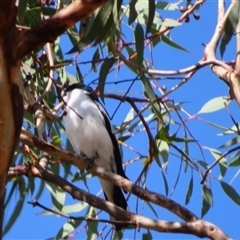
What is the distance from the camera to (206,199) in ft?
6.37

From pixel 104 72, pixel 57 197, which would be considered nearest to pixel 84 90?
pixel 57 197

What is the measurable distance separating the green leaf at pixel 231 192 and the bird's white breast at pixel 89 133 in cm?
75

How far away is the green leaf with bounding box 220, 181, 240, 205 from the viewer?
6.32 feet

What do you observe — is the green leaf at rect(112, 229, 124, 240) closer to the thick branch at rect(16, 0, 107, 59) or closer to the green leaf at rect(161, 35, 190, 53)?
the green leaf at rect(161, 35, 190, 53)

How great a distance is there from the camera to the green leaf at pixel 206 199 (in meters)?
1.93

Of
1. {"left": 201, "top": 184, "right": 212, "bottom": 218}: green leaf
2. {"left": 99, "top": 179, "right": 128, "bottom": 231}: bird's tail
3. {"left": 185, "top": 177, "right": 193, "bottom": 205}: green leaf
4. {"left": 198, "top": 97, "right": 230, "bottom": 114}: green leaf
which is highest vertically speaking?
{"left": 198, "top": 97, "right": 230, "bottom": 114}: green leaf

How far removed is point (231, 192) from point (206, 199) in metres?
0.08

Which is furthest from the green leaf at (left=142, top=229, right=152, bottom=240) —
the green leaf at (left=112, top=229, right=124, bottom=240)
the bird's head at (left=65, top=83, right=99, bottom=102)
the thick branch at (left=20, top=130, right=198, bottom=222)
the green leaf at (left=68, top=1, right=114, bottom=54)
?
the bird's head at (left=65, top=83, right=99, bottom=102)

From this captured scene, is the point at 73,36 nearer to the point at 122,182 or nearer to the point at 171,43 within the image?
the point at 171,43

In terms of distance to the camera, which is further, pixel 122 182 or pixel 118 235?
pixel 118 235

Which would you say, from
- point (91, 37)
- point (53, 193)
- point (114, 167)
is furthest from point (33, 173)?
point (114, 167)

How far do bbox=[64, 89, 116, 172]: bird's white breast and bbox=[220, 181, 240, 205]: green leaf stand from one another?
29.3 inches

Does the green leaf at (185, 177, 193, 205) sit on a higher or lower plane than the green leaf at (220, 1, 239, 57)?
lower

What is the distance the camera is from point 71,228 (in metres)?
2.23
